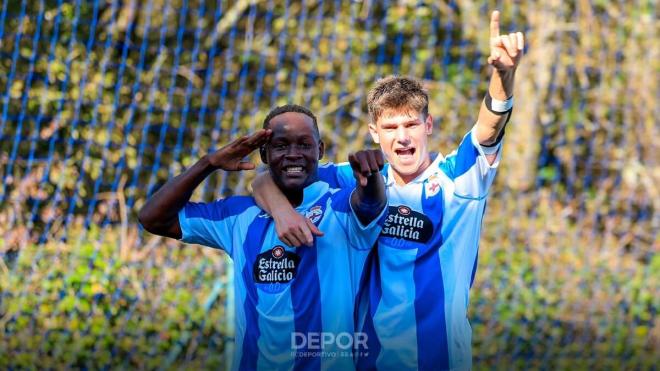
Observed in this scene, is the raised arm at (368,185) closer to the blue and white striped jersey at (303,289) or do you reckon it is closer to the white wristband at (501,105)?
the blue and white striped jersey at (303,289)

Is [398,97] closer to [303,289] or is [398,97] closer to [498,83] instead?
[498,83]

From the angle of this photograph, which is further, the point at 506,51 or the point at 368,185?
the point at 506,51

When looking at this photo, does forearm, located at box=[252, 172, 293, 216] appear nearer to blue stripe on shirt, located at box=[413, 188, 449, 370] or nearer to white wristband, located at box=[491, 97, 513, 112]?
blue stripe on shirt, located at box=[413, 188, 449, 370]

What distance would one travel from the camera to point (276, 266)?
3.34 m

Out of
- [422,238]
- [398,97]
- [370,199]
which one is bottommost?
[422,238]

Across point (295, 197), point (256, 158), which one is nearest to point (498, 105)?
point (295, 197)

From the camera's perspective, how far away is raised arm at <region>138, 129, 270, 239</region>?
126 inches

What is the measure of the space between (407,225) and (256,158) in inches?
149

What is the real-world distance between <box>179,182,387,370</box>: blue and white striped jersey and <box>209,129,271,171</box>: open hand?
26 cm

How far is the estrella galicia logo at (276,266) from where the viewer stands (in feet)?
10.9

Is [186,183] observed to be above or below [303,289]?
above

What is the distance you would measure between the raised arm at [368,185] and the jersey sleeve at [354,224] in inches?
0.9

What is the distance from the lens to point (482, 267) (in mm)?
6996

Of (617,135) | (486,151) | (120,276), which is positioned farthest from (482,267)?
(486,151)
